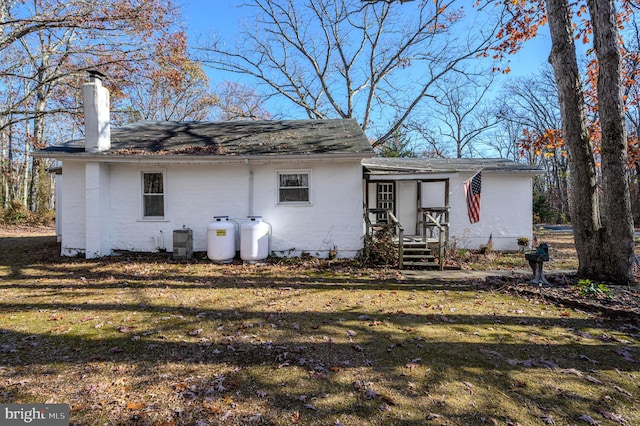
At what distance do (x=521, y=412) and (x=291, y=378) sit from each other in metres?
1.99

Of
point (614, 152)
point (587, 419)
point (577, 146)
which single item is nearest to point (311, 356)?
point (587, 419)

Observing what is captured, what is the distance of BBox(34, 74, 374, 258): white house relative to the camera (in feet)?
29.2

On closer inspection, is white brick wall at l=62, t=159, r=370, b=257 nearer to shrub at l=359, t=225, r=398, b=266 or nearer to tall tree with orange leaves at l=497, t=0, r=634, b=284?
shrub at l=359, t=225, r=398, b=266

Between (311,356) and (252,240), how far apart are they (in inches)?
210

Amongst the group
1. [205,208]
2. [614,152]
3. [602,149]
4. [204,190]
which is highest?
[602,149]

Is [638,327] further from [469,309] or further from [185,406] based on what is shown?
[185,406]

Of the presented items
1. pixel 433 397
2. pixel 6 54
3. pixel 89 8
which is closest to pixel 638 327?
pixel 433 397

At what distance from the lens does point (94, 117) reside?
8.88 metres

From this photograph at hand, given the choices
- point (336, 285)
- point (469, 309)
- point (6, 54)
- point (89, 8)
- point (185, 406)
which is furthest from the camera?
point (6, 54)

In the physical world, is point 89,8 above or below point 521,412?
above

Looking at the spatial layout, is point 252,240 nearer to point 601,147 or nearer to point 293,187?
point 293,187

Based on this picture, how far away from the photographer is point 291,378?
2.95 m

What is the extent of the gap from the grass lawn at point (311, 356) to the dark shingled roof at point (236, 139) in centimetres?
433

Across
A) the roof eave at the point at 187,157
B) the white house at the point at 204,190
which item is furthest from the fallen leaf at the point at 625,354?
the roof eave at the point at 187,157
